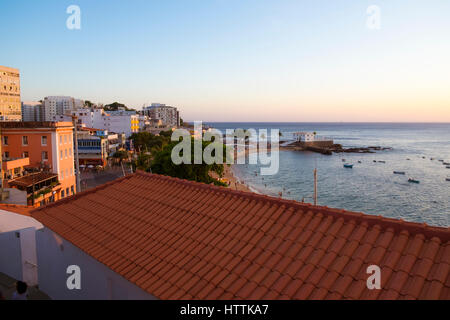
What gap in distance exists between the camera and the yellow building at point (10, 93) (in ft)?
276

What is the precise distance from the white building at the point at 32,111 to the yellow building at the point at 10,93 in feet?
143

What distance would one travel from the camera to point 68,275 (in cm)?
812

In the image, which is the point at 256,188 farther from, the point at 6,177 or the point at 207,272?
the point at 207,272

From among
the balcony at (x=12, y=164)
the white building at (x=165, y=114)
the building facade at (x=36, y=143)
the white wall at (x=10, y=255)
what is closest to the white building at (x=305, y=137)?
the white building at (x=165, y=114)

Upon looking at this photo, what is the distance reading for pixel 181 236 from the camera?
6375 millimetres

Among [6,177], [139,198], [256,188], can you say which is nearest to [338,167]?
[256,188]

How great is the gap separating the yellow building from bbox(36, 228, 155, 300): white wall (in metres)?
88.3

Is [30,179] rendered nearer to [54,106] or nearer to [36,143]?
[36,143]

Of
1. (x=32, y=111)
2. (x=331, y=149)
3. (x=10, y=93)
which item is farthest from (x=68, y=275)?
(x=32, y=111)

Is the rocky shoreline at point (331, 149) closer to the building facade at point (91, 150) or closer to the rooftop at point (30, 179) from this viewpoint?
the building facade at point (91, 150)

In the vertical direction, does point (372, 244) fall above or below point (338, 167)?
above

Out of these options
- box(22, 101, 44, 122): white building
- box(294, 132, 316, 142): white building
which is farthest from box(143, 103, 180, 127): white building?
box(294, 132, 316, 142): white building

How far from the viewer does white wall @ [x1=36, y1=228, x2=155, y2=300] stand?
21.0 ft
